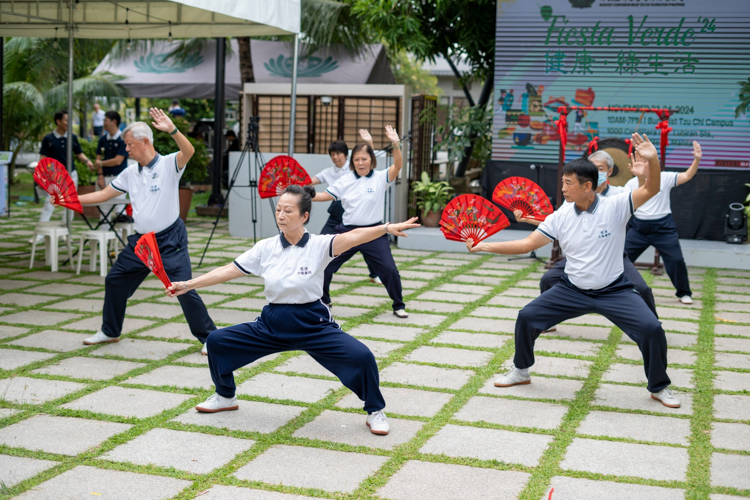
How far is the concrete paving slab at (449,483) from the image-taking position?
3.09 meters

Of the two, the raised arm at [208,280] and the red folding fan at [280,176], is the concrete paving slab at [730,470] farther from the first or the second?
the red folding fan at [280,176]

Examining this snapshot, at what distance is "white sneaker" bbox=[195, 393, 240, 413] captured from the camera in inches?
156

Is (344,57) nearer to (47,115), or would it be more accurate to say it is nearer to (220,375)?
(47,115)

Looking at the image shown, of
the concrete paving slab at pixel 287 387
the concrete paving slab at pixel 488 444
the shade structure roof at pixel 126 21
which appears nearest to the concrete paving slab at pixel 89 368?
the concrete paving slab at pixel 287 387

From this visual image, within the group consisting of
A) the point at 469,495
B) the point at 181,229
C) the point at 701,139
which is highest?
the point at 701,139

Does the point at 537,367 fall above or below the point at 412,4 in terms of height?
below

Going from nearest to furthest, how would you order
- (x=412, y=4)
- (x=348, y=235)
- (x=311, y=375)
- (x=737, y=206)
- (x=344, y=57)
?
(x=348, y=235) < (x=311, y=375) < (x=737, y=206) < (x=412, y=4) < (x=344, y=57)

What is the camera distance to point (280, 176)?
740 cm

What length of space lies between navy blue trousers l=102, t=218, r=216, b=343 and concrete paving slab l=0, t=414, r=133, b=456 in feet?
4.12

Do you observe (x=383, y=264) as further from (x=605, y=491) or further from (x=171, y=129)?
(x=605, y=491)

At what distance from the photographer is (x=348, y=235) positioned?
371cm

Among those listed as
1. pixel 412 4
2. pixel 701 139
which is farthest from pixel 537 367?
pixel 412 4

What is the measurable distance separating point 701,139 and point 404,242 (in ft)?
13.7

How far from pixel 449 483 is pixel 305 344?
102cm
